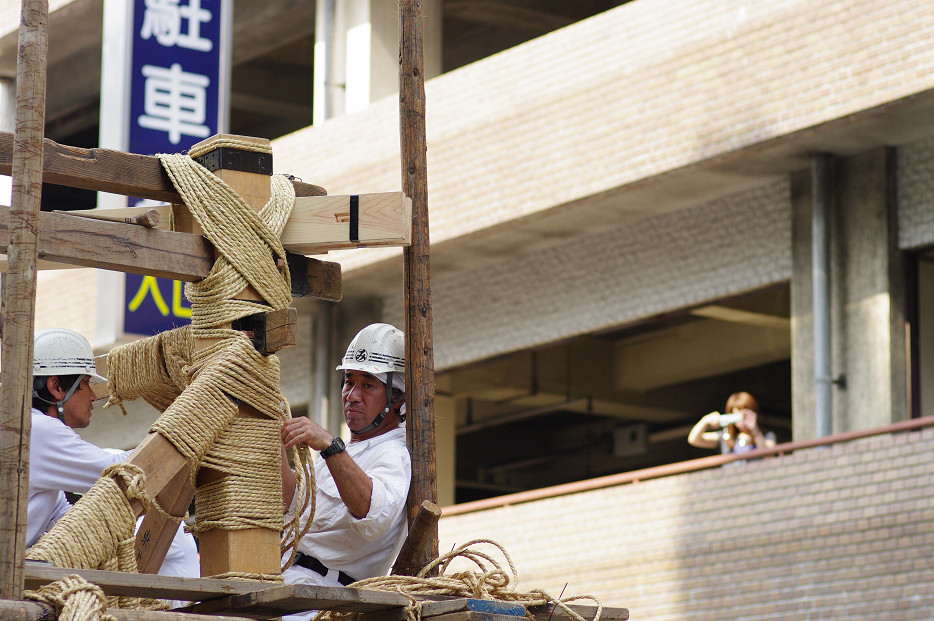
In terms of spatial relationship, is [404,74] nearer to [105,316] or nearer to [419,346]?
[419,346]

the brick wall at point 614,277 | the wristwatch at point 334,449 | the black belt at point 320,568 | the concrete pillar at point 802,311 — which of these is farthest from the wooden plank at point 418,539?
the brick wall at point 614,277

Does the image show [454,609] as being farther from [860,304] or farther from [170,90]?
[170,90]

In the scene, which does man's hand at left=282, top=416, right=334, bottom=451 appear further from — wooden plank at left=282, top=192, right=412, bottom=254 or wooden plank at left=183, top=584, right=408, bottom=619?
wooden plank at left=183, top=584, right=408, bottom=619

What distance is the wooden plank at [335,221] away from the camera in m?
5.50

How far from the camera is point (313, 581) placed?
6.25 m

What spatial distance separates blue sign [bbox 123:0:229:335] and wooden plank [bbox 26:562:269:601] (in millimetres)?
11103

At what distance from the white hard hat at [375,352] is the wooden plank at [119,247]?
1442 millimetres

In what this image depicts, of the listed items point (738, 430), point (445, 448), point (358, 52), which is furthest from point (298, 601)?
point (445, 448)

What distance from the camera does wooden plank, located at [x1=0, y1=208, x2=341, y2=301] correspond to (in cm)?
493

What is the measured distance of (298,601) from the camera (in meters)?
4.51

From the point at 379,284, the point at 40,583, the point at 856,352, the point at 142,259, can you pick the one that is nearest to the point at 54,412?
the point at 142,259

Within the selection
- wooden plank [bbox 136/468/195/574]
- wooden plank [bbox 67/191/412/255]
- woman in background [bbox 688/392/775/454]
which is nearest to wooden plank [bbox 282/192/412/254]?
wooden plank [bbox 67/191/412/255]

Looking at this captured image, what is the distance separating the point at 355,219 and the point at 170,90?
10954mm

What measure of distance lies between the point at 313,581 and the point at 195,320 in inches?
52.9
